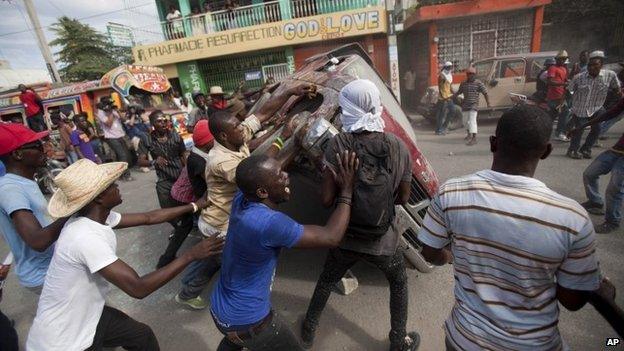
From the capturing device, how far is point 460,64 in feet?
43.4

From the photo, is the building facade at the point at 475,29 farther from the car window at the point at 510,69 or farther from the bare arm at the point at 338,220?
the bare arm at the point at 338,220

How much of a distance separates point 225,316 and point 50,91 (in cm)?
1323

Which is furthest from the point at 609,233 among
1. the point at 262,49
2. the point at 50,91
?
the point at 50,91

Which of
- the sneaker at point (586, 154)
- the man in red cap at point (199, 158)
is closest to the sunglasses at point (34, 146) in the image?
the man in red cap at point (199, 158)

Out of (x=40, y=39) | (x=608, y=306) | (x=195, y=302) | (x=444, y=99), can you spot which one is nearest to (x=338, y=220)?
(x=608, y=306)

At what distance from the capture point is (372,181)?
1.83 m

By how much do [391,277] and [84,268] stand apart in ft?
5.65

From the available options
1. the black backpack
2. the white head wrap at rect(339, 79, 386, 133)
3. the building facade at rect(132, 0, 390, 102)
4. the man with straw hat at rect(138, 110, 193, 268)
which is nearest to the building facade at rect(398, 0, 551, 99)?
the building facade at rect(132, 0, 390, 102)

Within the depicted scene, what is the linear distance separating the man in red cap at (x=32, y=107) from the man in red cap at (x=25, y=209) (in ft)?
33.7

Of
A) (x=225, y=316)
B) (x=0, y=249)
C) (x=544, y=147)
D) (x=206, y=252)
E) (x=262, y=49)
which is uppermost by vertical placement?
(x=262, y=49)

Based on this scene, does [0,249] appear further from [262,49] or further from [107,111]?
[262,49]

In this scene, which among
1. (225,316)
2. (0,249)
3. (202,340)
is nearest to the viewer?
(225,316)

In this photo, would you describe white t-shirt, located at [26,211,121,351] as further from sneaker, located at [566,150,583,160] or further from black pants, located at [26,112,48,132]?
black pants, located at [26,112,48,132]

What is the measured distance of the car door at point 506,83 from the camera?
336 inches
